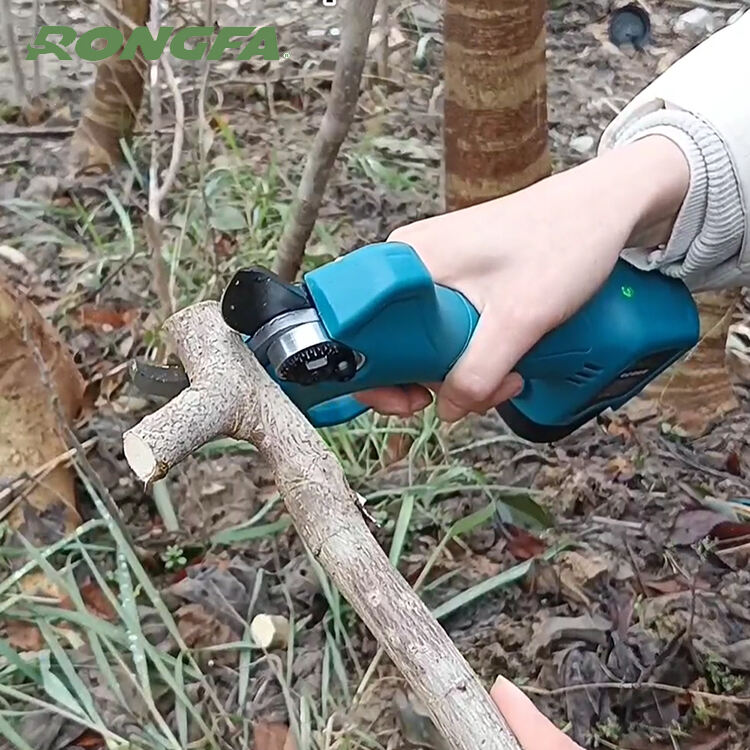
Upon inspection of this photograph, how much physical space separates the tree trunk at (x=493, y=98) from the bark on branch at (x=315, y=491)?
595 millimetres

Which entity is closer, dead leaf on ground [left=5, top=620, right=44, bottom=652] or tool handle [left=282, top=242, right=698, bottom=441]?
tool handle [left=282, top=242, right=698, bottom=441]

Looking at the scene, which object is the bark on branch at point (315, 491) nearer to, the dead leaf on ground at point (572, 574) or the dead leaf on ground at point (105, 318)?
the dead leaf on ground at point (572, 574)

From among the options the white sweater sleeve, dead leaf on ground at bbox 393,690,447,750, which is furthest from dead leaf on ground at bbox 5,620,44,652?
the white sweater sleeve

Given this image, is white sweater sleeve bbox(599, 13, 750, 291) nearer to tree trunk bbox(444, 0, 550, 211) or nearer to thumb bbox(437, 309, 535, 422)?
thumb bbox(437, 309, 535, 422)

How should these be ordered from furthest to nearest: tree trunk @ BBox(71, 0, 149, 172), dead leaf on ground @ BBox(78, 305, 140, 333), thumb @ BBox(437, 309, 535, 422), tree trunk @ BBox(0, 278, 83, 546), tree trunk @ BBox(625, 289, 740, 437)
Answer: tree trunk @ BBox(71, 0, 149, 172) → dead leaf on ground @ BBox(78, 305, 140, 333) → tree trunk @ BBox(625, 289, 740, 437) → tree trunk @ BBox(0, 278, 83, 546) → thumb @ BBox(437, 309, 535, 422)

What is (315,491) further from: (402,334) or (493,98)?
(493,98)

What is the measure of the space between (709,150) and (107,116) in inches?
52.8

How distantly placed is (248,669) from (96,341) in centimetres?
64

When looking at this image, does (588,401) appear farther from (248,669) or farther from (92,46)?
(92,46)

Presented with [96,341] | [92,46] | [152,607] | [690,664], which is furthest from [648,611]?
[92,46]

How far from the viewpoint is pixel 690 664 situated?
3.50 ft

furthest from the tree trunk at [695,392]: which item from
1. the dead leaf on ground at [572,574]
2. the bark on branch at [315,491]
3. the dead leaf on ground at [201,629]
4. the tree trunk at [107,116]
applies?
the tree trunk at [107,116]

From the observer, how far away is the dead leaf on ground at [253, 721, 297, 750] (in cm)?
104

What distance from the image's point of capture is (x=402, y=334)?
0.69 m
